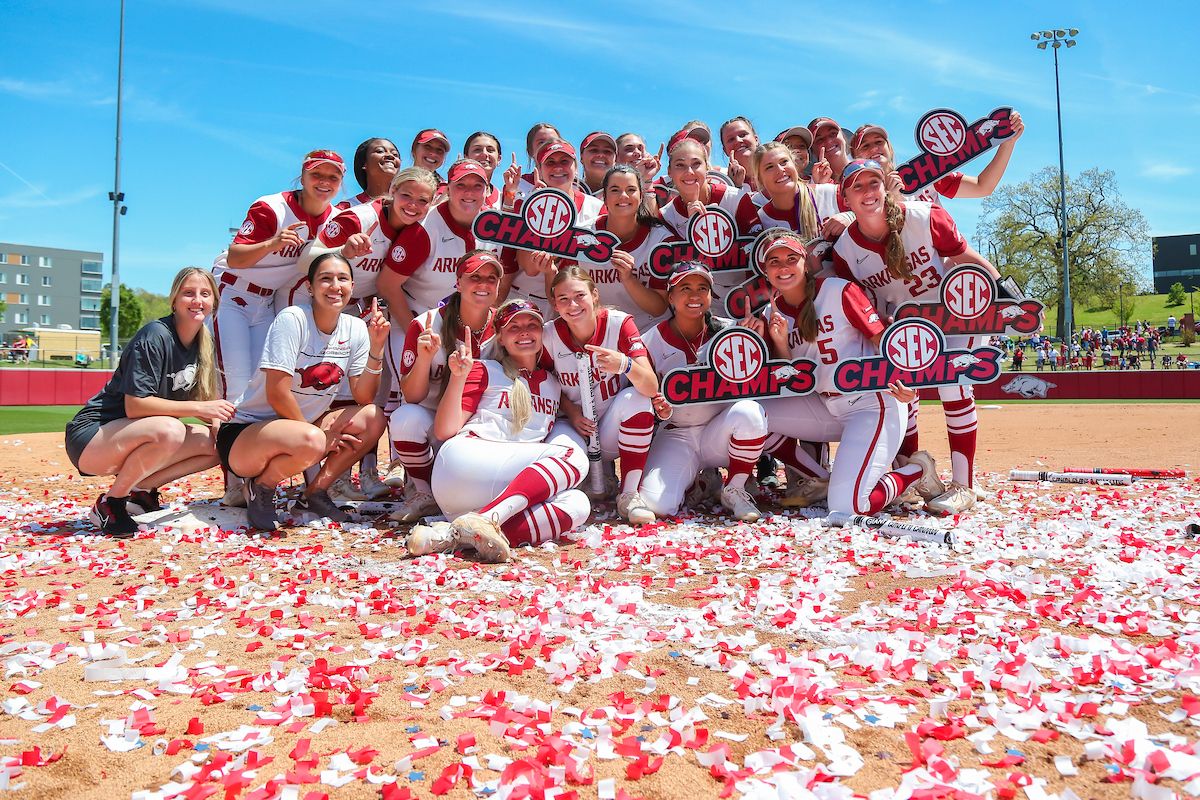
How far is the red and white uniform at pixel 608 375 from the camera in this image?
226 inches

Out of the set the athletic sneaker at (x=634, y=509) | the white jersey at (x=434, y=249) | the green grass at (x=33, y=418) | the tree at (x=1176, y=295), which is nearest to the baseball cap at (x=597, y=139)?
the white jersey at (x=434, y=249)

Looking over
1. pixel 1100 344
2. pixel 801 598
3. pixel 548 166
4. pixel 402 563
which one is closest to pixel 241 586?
pixel 402 563

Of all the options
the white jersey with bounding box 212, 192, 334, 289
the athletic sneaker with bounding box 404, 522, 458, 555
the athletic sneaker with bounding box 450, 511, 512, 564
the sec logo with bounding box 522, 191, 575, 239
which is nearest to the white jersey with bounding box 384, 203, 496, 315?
the sec logo with bounding box 522, 191, 575, 239

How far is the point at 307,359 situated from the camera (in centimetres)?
562

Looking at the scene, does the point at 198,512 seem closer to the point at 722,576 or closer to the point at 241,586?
the point at 241,586

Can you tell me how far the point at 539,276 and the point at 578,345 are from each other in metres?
1.34

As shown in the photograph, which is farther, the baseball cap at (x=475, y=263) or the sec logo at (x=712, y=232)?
the sec logo at (x=712, y=232)

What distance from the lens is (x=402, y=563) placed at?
464 cm

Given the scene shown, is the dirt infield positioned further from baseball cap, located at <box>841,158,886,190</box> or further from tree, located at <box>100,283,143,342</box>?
tree, located at <box>100,283,143,342</box>

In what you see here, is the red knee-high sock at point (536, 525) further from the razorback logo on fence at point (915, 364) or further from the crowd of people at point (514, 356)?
the razorback logo on fence at point (915, 364)

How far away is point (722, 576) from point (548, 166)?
4030 millimetres

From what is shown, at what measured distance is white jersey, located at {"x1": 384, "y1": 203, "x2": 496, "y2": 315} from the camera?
6484mm

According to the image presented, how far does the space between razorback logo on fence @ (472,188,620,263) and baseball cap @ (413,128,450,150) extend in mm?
1658

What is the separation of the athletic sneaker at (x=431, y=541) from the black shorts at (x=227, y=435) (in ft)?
5.62
